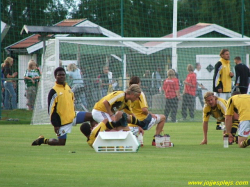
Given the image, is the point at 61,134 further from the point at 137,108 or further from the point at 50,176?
the point at 50,176

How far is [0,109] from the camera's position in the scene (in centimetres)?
2244

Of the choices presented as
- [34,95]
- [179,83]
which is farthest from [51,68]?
[179,83]

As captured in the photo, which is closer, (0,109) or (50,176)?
(50,176)

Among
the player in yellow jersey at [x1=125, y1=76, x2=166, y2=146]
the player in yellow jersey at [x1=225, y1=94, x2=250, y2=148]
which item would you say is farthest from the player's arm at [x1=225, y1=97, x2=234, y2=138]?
the player in yellow jersey at [x1=125, y1=76, x2=166, y2=146]

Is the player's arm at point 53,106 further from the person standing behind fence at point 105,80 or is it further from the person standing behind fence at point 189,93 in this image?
the person standing behind fence at point 189,93

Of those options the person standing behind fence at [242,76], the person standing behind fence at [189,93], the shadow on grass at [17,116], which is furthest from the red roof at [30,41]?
the person standing behind fence at [242,76]

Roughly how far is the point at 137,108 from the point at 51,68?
8363mm

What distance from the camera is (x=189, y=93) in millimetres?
23875

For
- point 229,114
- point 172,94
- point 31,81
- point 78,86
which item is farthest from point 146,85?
point 229,114

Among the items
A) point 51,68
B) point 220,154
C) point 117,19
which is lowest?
point 220,154

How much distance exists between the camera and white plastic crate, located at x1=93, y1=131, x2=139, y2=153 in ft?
36.5

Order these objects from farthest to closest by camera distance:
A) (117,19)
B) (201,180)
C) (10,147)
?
(117,19) < (10,147) < (201,180)

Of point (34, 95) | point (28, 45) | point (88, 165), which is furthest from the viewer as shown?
point (28, 45)

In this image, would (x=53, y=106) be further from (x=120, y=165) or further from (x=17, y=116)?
(x=17, y=116)
